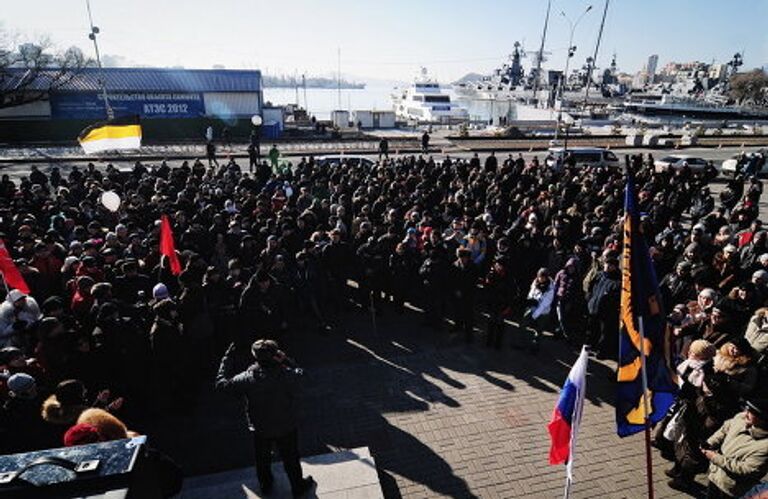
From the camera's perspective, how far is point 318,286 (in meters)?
9.01

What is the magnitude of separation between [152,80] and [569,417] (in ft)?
130

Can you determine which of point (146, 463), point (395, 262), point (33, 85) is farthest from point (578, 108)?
point (146, 463)

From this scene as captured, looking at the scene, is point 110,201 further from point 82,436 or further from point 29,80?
point 29,80

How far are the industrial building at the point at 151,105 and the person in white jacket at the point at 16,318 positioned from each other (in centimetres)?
3229

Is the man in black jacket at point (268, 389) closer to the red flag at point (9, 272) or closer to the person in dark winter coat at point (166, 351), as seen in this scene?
the person in dark winter coat at point (166, 351)

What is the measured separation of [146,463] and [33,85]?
41.4 metres

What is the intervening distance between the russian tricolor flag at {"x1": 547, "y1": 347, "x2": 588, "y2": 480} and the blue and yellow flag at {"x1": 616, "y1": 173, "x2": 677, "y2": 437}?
33cm

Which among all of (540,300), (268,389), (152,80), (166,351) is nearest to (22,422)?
(166,351)

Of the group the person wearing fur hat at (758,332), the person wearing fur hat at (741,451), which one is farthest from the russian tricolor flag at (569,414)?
the person wearing fur hat at (758,332)

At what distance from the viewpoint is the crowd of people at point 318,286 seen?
5.45m

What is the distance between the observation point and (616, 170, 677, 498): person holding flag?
4.14m

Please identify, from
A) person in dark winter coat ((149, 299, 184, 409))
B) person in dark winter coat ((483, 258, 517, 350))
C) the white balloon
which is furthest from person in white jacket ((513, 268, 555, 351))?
the white balloon

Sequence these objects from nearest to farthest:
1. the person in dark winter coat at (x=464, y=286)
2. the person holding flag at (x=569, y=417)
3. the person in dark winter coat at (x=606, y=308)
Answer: the person holding flag at (x=569, y=417)
the person in dark winter coat at (x=606, y=308)
the person in dark winter coat at (x=464, y=286)

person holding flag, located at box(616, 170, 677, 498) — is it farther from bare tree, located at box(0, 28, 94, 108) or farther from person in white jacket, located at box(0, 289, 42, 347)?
bare tree, located at box(0, 28, 94, 108)
